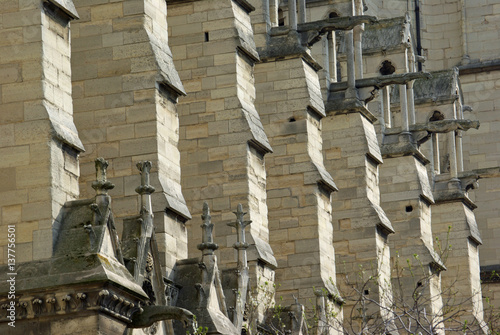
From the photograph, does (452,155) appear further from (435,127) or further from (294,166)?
(294,166)

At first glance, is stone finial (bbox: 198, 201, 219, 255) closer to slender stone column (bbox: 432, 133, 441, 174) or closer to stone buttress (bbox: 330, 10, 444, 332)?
stone buttress (bbox: 330, 10, 444, 332)

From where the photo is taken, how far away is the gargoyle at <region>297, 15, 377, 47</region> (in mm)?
38188

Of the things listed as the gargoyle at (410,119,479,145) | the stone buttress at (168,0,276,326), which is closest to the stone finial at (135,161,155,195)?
Answer: the stone buttress at (168,0,276,326)

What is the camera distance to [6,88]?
24.5 metres

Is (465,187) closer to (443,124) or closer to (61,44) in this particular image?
(443,124)

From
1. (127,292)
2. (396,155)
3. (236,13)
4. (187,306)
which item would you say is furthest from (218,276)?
(396,155)

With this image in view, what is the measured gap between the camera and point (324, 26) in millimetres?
38469

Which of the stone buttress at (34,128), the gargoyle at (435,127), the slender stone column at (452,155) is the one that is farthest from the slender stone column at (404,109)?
the stone buttress at (34,128)

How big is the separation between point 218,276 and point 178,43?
6823 mm

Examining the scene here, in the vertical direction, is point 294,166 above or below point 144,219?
above

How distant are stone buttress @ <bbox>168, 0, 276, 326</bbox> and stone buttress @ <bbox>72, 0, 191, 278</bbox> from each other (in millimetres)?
2992

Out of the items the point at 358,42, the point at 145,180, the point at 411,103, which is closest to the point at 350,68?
the point at 358,42

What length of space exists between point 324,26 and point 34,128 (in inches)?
601

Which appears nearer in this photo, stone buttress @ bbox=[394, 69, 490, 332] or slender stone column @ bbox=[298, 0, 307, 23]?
slender stone column @ bbox=[298, 0, 307, 23]
